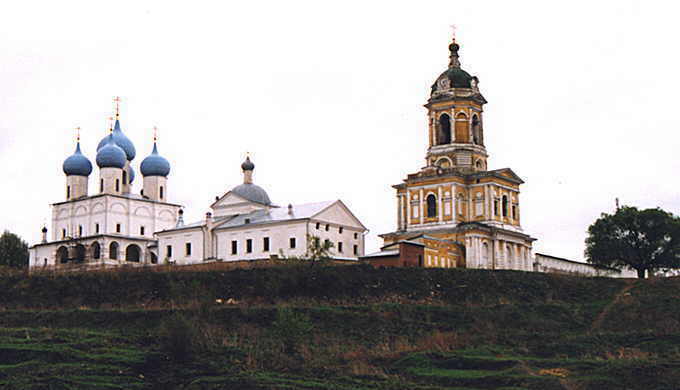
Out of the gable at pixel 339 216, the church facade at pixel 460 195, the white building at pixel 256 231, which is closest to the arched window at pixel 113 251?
the white building at pixel 256 231

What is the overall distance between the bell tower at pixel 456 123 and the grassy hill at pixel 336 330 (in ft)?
A: 42.8

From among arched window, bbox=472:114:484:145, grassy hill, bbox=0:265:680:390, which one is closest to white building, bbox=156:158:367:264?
arched window, bbox=472:114:484:145

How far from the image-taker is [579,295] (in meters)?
41.6

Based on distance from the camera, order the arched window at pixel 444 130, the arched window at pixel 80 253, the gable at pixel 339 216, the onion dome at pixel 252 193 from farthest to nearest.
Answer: the arched window at pixel 80 253
the onion dome at pixel 252 193
the arched window at pixel 444 130
the gable at pixel 339 216

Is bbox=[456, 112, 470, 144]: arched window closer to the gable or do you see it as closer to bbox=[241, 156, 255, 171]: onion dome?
the gable

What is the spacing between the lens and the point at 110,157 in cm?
6719

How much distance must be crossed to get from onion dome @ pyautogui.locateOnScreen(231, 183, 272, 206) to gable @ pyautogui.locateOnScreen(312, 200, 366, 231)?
5.98 m

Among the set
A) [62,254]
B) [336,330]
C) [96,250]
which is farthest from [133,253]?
[336,330]

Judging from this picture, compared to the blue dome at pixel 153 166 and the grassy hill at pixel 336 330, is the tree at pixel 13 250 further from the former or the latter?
the grassy hill at pixel 336 330

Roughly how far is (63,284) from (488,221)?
2241 centimetres

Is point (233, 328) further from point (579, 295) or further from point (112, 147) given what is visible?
point (112, 147)

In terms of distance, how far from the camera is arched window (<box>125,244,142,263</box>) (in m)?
66.2

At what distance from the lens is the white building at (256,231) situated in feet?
180

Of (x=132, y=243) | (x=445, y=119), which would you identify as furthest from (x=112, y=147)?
(x=445, y=119)
